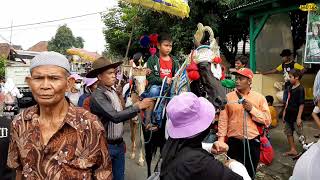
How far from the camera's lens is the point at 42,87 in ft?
7.23

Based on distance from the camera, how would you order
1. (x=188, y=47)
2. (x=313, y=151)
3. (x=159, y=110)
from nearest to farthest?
(x=313, y=151)
(x=159, y=110)
(x=188, y=47)

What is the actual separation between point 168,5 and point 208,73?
222cm

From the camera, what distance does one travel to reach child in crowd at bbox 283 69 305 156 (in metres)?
6.89

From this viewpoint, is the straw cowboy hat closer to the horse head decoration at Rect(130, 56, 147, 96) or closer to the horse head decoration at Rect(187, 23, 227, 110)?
the horse head decoration at Rect(187, 23, 227, 110)

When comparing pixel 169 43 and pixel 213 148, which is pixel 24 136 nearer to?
pixel 213 148

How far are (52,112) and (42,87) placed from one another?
18 cm

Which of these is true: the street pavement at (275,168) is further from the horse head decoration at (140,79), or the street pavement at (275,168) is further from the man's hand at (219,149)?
the man's hand at (219,149)

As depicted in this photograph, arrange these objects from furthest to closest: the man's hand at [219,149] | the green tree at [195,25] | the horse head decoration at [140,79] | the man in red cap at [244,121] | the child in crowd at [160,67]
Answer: the green tree at [195,25] < the horse head decoration at [140,79] < the child in crowd at [160,67] < the man in red cap at [244,121] < the man's hand at [219,149]

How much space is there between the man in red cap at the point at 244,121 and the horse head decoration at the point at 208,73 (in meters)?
0.30

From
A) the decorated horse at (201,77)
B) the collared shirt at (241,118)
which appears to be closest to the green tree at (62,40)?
the decorated horse at (201,77)

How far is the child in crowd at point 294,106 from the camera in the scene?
689cm

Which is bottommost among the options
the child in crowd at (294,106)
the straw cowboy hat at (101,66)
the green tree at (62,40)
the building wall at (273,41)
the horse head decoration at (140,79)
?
the child in crowd at (294,106)

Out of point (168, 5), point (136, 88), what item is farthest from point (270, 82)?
point (168, 5)

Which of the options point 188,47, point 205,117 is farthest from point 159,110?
point 188,47
